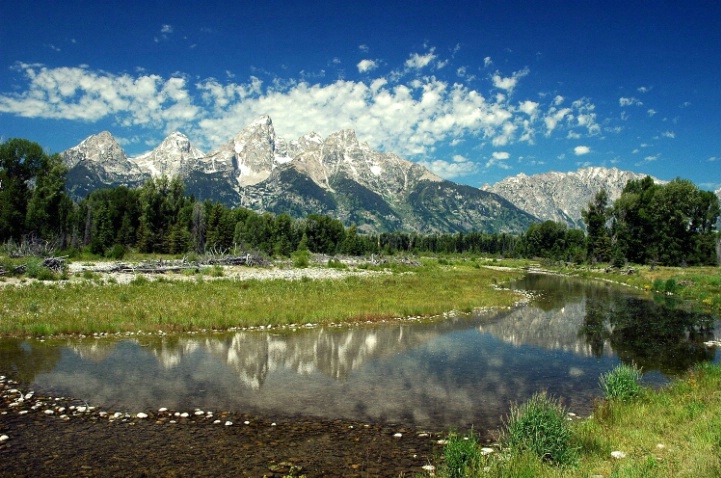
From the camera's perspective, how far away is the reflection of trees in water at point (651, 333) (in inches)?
850

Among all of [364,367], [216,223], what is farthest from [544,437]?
[216,223]

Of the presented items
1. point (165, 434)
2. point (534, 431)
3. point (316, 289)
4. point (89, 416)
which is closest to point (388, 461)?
point (534, 431)

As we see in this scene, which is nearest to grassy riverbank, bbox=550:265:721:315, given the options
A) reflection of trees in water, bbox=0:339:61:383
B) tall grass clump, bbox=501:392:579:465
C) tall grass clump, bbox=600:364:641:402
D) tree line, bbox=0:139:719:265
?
tree line, bbox=0:139:719:265

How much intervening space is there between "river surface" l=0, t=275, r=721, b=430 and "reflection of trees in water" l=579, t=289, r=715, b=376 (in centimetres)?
12

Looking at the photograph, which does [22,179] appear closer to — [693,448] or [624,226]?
[693,448]

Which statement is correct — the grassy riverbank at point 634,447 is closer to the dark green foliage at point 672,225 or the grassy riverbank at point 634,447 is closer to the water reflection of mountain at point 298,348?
the water reflection of mountain at point 298,348

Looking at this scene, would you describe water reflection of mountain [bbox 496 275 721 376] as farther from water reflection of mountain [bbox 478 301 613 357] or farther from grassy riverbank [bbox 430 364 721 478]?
grassy riverbank [bbox 430 364 721 478]

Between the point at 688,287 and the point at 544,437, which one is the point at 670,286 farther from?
the point at 544,437

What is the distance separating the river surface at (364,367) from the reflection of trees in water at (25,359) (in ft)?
0.22

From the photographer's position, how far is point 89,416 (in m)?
12.5

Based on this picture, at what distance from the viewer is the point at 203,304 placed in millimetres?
30281

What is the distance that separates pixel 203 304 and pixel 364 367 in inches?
636

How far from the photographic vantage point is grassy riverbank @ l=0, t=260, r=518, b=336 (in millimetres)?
24312

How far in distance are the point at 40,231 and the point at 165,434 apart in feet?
264
